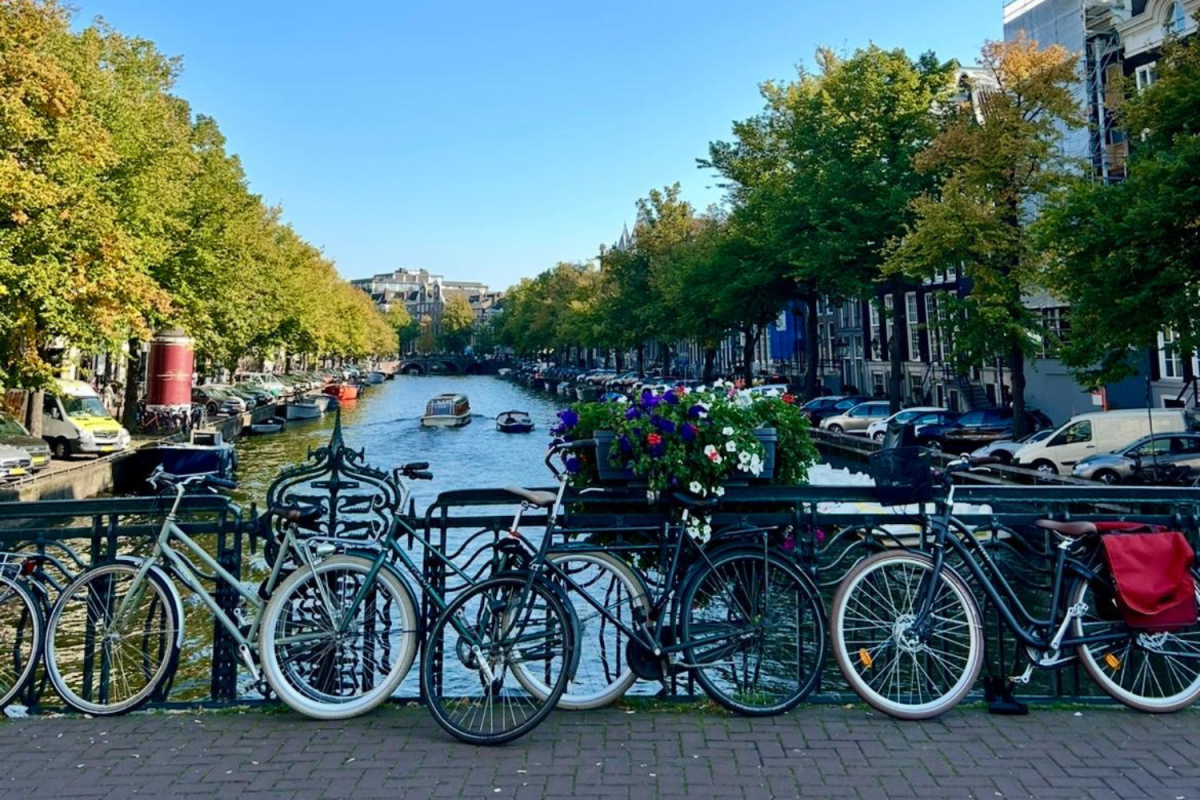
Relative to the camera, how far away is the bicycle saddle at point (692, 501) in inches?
197

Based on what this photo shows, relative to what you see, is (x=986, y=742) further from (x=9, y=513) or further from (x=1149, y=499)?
(x=9, y=513)

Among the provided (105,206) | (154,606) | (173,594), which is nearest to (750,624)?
(173,594)

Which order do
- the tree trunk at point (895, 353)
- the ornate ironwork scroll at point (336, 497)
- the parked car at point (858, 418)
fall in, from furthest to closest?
the parked car at point (858, 418) < the tree trunk at point (895, 353) < the ornate ironwork scroll at point (336, 497)

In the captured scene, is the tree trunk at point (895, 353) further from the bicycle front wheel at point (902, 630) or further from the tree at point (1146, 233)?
the bicycle front wheel at point (902, 630)

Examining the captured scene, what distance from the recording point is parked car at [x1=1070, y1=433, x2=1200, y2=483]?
67.6 feet

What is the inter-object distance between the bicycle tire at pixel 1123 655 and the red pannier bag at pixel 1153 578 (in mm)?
87

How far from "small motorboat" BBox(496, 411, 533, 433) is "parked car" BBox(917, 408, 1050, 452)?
24331 mm

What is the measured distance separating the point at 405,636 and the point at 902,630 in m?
2.69

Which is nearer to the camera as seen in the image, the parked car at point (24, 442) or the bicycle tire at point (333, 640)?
the bicycle tire at point (333, 640)

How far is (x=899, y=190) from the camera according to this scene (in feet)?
103

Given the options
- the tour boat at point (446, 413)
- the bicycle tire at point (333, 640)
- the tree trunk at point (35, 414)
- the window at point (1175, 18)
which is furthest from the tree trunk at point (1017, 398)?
the tour boat at point (446, 413)

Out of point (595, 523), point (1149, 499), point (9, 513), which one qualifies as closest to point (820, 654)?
point (595, 523)

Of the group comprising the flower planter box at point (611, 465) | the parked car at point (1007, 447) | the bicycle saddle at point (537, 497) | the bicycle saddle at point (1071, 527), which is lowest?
the parked car at point (1007, 447)

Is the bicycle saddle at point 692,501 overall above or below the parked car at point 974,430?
above
